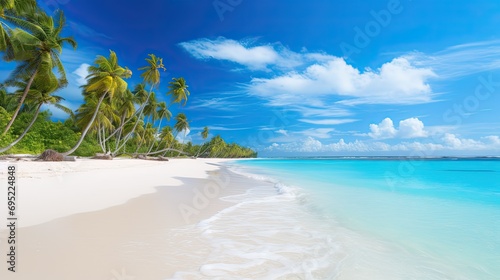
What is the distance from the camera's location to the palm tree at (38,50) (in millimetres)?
14859

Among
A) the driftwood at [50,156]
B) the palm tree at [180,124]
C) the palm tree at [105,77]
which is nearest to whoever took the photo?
the driftwood at [50,156]

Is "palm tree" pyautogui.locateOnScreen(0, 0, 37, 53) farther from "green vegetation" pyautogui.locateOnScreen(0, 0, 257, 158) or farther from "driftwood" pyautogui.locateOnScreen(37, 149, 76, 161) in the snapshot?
"driftwood" pyautogui.locateOnScreen(37, 149, 76, 161)

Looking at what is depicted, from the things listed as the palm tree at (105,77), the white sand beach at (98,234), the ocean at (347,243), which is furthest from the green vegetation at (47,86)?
A: the ocean at (347,243)

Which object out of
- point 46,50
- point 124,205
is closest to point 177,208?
point 124,205

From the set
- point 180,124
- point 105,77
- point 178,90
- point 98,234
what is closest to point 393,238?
Answer: point 98,234

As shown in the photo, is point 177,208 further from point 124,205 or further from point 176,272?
point 176,272

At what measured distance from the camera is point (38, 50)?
53.7 ft

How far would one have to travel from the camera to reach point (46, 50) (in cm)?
1652

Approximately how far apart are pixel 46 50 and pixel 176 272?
63.2 feet

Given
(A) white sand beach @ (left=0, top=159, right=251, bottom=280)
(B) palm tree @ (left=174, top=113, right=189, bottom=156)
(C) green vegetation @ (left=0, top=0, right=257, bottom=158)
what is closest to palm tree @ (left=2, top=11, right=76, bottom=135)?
(C) green vegetation @ (left=0, top=0, right=257, bottom=158)

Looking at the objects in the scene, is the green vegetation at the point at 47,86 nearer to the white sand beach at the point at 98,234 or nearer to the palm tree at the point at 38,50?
the palm tree at the point at 38,50

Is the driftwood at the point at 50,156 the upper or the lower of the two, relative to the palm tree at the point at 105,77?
lower

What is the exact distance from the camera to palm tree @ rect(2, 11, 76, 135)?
1486 centimetres

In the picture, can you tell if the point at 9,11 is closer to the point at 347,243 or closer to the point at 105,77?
the point at 105,77
